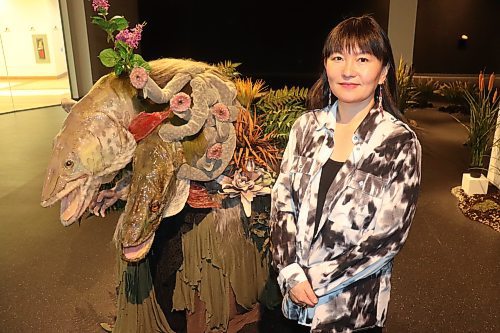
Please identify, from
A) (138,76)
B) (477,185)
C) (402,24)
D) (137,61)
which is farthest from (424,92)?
(138,76)

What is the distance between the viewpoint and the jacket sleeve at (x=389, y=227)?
1.20 meters

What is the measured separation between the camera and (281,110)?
84.7 inches

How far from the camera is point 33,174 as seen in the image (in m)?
4.68

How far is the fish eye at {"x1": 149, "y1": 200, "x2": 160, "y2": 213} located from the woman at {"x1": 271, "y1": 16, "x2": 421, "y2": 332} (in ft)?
1.39

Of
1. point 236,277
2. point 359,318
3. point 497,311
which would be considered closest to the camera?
point 359,318

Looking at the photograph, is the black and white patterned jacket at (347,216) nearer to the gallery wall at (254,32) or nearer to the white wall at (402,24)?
the white wall at (402,24)

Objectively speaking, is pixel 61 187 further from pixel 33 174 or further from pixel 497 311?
pixel 33 174

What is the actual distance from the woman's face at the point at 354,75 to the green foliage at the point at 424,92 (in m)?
6.09

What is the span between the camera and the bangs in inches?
48.2

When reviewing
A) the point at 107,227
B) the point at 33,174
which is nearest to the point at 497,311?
the point at 107,227

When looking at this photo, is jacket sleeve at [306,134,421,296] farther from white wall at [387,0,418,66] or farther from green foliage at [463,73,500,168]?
white wall at [387,0,418,66]

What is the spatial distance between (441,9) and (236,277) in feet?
28.5

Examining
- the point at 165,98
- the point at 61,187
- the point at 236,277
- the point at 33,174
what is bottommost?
the point at 33,174

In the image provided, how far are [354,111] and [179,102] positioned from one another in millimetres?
538
